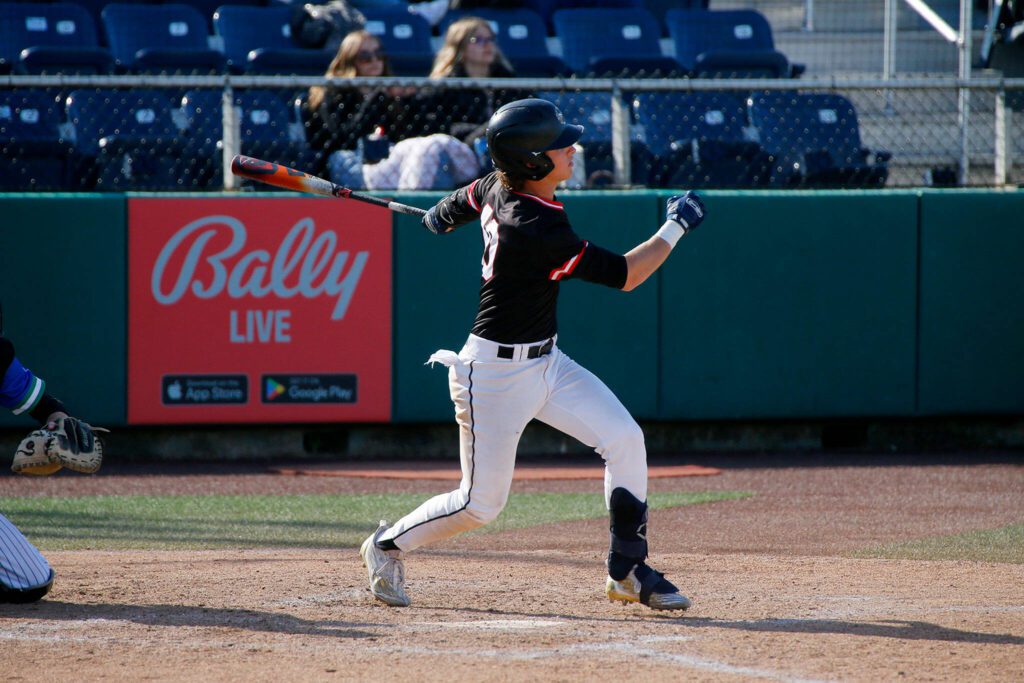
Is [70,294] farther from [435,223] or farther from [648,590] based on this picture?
[648,590]

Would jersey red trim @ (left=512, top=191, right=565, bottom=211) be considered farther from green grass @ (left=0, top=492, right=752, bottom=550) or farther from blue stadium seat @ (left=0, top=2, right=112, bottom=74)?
blue stadium seat @ (left=0, top=2, right=112, bottom=74)

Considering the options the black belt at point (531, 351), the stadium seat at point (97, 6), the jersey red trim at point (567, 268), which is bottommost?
the black belt at point (531, 351)

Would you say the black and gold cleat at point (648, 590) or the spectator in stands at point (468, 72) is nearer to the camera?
the black and gold cleat at point (648, 590)

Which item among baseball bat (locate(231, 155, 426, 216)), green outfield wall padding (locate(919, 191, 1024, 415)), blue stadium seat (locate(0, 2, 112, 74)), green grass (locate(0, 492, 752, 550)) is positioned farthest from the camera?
blue stadium seat (locate(0, 2, 112, 74))

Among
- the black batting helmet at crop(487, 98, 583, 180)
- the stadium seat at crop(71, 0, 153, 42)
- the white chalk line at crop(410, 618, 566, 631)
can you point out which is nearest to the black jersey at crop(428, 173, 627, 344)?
the black batting helmet at crop(487, 98, 583, 180)

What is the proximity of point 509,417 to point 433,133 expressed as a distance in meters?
4.42

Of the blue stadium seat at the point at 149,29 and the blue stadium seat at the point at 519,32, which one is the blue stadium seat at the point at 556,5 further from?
the blue stadium seat at the point at 149,29

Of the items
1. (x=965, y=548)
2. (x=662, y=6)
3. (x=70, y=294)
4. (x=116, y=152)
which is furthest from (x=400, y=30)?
(x=965, y=548)

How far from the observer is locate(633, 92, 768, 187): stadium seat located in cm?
845

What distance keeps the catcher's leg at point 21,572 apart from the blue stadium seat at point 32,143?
12.5 ft

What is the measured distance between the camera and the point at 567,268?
164 inches

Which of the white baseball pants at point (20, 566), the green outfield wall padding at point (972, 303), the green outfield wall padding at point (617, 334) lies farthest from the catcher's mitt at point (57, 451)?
the green outfield wall padding at point (972, 303)

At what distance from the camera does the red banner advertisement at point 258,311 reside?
784cm

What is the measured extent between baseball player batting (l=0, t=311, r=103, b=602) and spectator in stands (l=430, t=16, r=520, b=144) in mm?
4250
